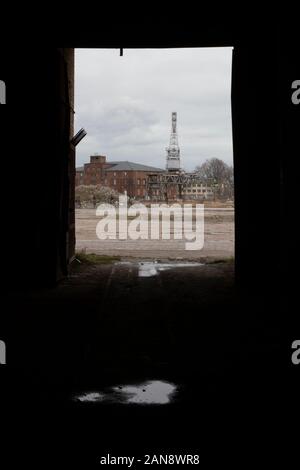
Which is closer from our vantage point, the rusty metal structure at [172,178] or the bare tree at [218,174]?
the rusty metal structure at [172,178]

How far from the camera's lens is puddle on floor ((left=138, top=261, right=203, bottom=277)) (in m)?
10.7

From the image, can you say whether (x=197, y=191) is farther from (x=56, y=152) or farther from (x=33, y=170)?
(x=33, y=170)

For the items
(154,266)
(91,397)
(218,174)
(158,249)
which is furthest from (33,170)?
(218,174)

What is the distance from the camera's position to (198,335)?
575 centimetres

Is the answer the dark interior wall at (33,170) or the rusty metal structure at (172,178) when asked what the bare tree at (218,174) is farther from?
the dark interior wall at (33,170)

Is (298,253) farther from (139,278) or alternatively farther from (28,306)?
(139,278)

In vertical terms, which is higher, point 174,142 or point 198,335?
point 174,142

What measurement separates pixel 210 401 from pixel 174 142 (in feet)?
356

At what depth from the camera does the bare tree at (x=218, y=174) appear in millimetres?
108750

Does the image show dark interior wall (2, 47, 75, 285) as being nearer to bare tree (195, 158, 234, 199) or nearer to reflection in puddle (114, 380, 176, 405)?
reflection in puddle (114, 380, 176, 405)

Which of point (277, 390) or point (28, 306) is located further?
point (28, 306)

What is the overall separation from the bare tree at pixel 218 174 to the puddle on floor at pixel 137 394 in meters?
103

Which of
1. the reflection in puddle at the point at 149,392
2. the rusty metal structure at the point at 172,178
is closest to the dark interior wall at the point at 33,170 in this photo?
the reflection in puddle at the point at 149,392

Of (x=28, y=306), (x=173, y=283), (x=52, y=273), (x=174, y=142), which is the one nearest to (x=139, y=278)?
(x=173, y=283)
